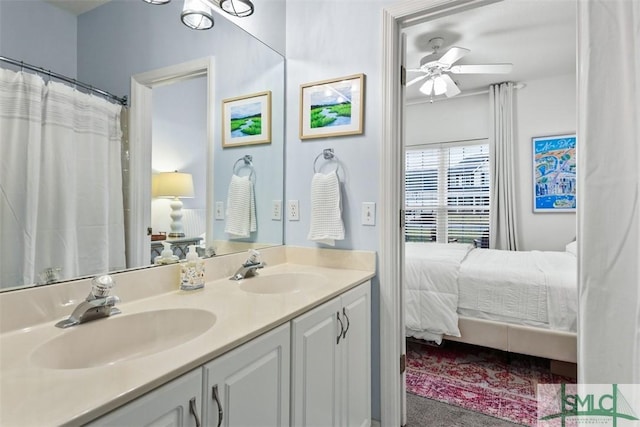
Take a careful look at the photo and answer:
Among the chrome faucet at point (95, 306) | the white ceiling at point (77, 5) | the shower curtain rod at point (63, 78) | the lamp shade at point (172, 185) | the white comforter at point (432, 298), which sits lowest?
the white comforter at point (432, 298)

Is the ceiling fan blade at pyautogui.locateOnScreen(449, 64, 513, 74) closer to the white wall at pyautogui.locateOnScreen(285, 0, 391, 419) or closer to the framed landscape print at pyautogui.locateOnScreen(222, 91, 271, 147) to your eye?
the white wall at pyautogui.locateOnScreen(285, 0, 391, 419)

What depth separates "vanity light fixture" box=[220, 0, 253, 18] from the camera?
1.64 meters

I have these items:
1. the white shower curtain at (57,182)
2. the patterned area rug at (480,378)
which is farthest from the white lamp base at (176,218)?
the patterned area rug at (480,378)

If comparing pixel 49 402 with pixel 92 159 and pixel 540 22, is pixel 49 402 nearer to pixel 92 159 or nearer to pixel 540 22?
pixel 92 159

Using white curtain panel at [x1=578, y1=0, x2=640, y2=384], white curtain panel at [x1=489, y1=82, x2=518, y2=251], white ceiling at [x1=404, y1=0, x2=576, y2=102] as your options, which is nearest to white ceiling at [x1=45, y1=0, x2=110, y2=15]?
white curtain panel at [x1=578, y1=0, x2=640, y2=384]

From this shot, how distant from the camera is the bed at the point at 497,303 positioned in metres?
2.21

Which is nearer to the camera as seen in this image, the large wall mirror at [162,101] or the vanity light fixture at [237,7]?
the large wall mirror at [162,101]

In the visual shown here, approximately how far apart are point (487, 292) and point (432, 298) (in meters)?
0.38

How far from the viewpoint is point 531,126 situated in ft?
14.0

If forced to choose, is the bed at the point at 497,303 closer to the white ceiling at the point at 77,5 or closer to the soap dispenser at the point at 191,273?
the soap dispenser at the point at 191,273

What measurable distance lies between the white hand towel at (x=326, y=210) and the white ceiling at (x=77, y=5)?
1120 millimetres

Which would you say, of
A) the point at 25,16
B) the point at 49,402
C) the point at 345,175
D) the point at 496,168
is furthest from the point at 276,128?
the point at 496,168

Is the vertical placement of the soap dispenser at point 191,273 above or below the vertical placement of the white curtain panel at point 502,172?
below

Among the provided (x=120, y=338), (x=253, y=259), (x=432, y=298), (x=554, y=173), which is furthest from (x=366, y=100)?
(x=554, y=173)
